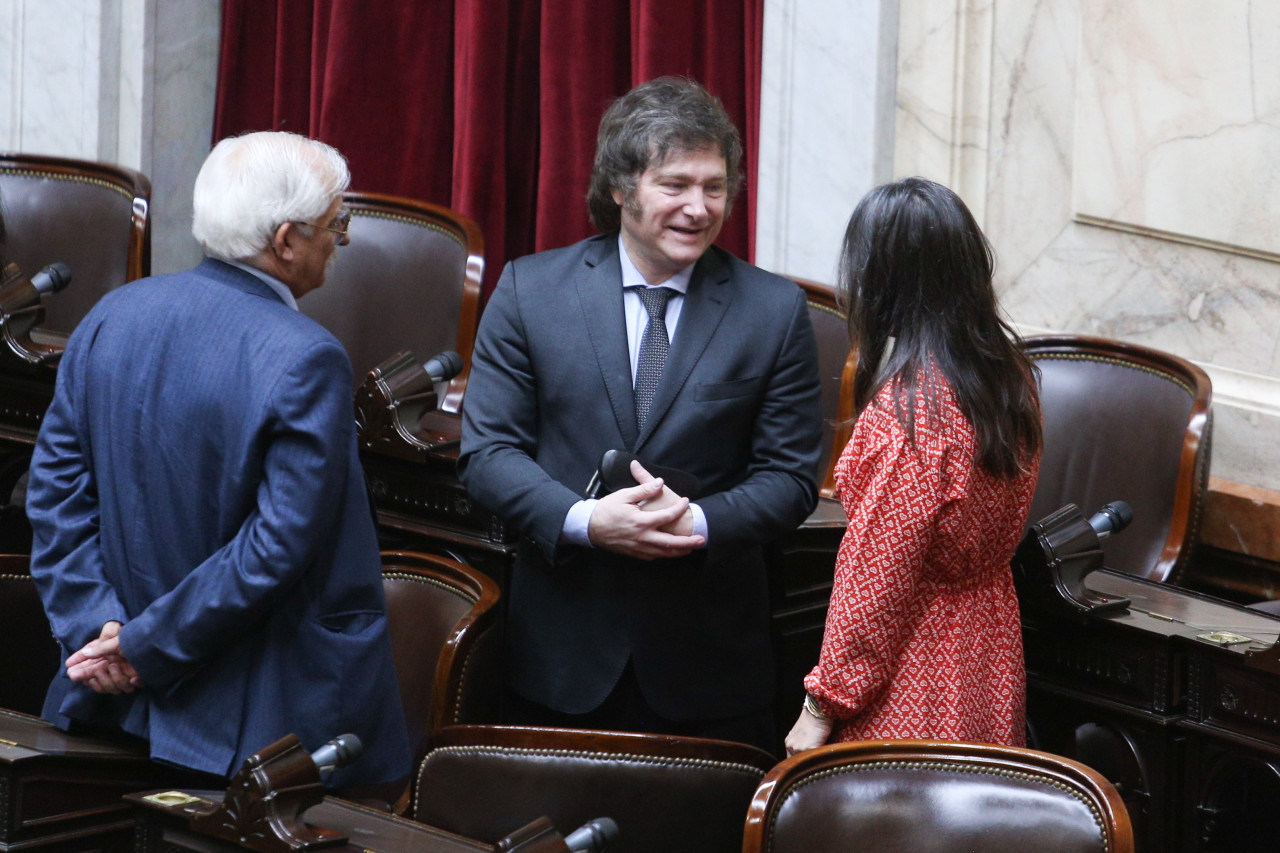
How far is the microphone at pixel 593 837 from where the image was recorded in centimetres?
165

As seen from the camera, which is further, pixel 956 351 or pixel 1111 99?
pixel 1111 99

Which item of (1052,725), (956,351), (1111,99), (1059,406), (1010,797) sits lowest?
(1052,725)

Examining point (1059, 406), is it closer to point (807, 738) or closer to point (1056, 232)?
point (1056, 232)

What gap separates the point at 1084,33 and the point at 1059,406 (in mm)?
848

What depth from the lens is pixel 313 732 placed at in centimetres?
204

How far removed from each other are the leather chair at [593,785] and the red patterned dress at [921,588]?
21 cm

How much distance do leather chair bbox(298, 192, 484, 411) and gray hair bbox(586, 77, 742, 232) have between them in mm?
1465

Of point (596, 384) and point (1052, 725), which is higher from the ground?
point (596, 384)

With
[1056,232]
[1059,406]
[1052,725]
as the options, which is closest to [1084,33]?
[1056,232]

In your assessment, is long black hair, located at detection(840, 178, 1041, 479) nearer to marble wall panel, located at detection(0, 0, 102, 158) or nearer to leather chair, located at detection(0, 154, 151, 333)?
leather chair, located at detection(0, 154, 151, 333)

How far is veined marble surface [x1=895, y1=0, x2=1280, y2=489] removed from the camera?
3322 mm

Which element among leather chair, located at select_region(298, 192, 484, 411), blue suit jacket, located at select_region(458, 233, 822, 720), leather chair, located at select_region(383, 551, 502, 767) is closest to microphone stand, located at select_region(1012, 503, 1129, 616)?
blue suit jacket, located at select_region(458, 233, 822, 720)

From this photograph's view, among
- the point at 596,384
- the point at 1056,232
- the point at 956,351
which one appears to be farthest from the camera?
the point at 1056,232

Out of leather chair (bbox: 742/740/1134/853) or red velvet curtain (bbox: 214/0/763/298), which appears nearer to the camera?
leather chair (bbox: 742/740/1134/853)
